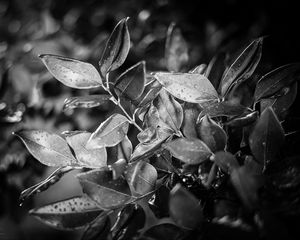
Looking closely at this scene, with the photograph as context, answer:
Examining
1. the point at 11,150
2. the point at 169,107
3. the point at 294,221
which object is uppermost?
the point at 169,107

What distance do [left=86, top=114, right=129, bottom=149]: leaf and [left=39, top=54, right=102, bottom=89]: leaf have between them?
8 centimetres

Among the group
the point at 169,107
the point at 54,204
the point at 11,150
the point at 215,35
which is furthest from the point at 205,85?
the point at 215,35

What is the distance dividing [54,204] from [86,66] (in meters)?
0.24

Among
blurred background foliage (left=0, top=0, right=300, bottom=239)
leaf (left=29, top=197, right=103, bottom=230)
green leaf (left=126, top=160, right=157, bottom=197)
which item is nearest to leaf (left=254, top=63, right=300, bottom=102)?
blurred background foliage (left=0, top=0, right=300, bottom=239)

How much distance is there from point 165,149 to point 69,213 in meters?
0.19

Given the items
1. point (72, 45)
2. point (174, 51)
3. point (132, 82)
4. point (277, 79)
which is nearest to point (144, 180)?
point (132, 82)

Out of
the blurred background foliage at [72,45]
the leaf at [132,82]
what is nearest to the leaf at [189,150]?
the leaf at [132,82]

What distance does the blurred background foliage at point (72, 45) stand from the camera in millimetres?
870

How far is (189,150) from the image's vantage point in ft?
1.41

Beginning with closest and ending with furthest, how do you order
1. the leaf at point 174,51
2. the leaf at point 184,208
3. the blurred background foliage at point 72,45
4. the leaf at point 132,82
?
the leaf at point 184,208, the leaf at point 132,82, the leaf at point 174,51, the blurred background foliage at point 72,45

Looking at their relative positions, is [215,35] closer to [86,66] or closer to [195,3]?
[195,3]

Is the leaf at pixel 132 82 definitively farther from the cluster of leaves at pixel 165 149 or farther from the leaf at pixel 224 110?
the leaf at pixel 224 110

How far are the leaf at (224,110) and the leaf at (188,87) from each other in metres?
0.02

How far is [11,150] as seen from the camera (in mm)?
862
